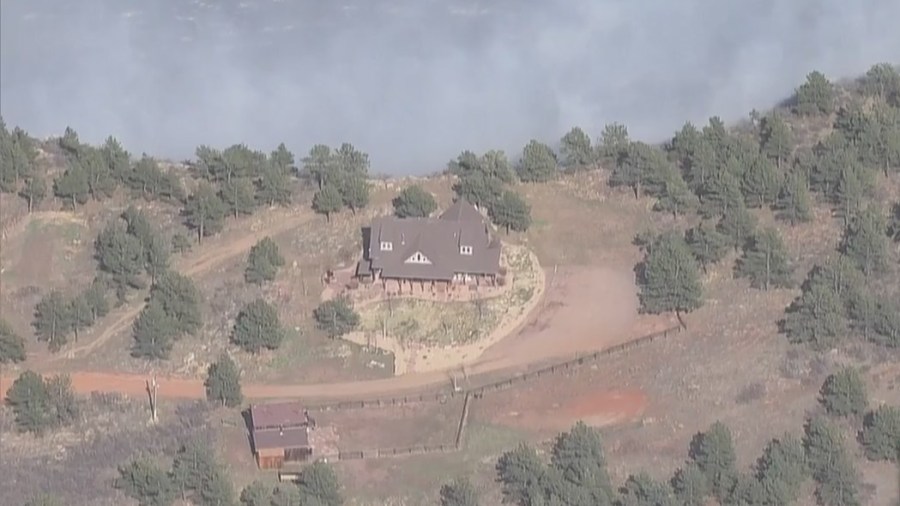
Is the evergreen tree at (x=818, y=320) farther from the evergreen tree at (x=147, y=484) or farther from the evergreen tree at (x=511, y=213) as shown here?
the evergreen tree at (x=147, y=484)

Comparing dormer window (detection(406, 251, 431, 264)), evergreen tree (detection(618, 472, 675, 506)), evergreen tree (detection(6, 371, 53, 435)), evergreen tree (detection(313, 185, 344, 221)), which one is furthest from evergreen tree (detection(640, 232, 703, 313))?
evergreen tree (detection(6, 371, 53, 435))

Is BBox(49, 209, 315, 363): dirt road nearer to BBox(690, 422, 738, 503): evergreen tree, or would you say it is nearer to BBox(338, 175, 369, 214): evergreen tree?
BBox(338, 175, 369, 214): evergreen tree

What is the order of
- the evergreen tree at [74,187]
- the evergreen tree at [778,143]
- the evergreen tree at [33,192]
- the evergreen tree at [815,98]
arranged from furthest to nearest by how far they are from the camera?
the evergreen tree at [815,98] → the evergreen tree at [778,143] → the evergreen tree at [33,192] → the evergreen tree at [74,187]

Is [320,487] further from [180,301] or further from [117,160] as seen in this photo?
[117,160]

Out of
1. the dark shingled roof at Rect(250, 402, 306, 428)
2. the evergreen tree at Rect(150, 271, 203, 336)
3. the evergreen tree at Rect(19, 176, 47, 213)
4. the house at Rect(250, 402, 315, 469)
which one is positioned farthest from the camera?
the evergreen tree at Rect(19, 176, 47, 213)

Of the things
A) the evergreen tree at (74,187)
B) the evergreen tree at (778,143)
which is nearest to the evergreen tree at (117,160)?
the evergreen tree at (74,187)

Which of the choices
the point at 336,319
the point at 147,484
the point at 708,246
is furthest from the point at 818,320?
the point at 147,484

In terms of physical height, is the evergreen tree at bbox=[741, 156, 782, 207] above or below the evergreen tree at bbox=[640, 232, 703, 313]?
above
